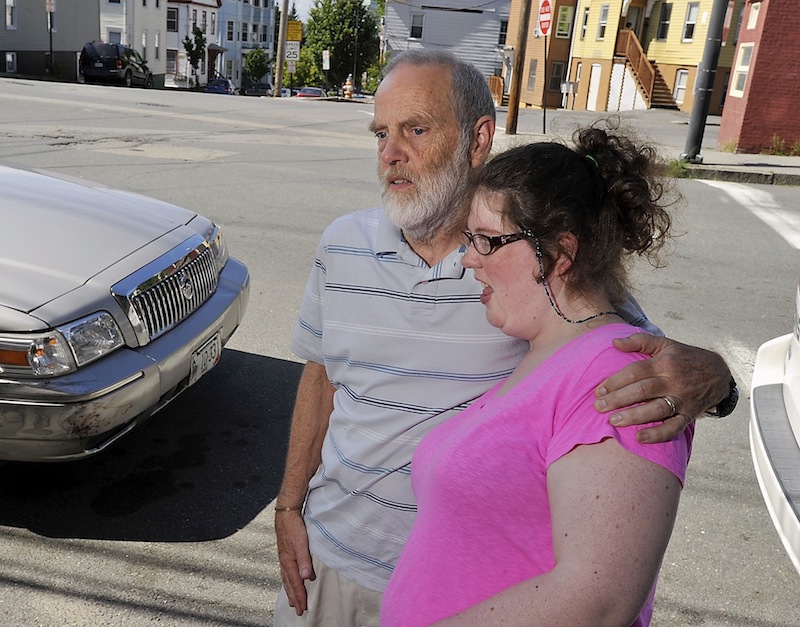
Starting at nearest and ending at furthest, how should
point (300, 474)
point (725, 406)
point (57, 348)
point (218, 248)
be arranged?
point (725, 406) → point (300, 474) → point (57, 348) → point (218, 248)

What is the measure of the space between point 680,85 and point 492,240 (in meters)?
37.5

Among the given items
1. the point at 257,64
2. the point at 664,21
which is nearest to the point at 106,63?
the point at 664,21

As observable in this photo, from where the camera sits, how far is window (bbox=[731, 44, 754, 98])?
19469mm

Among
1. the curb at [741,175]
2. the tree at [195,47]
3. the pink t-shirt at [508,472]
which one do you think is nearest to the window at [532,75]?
the tree at [195,47]

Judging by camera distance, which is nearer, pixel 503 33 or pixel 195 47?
pixel 503 33

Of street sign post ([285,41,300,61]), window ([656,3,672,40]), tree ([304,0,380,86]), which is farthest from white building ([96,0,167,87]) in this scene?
window ([656,3,672,40])

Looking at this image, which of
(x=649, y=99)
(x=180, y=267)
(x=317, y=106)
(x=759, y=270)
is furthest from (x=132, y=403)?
(x=649, y=99)

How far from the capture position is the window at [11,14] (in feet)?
137

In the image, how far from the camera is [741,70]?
65.8ft

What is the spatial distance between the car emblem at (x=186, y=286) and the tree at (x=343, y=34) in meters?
66.4

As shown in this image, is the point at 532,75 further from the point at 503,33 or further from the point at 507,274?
the point at 507,274

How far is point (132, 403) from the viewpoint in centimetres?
340

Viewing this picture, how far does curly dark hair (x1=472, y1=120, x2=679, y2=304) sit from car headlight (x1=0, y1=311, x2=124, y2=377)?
214cm

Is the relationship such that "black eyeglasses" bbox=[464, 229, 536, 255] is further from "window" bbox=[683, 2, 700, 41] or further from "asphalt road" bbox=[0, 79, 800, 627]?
"window" bbox=[683, 2, 700, 41]
